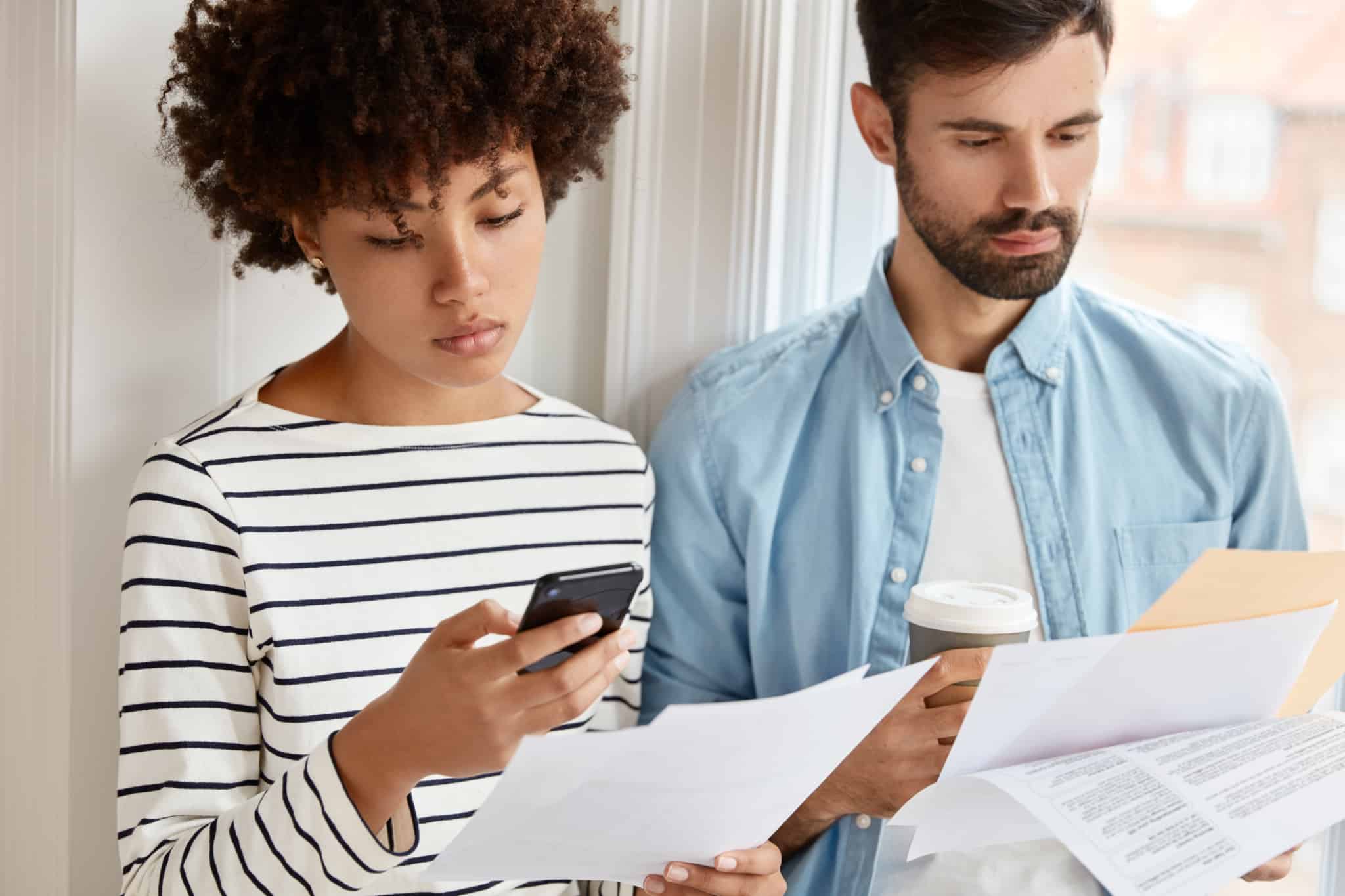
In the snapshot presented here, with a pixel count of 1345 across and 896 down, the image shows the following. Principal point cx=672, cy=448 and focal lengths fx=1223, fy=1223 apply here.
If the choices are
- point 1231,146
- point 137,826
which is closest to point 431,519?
point 137,826

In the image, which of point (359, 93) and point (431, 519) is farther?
point (431, 519)

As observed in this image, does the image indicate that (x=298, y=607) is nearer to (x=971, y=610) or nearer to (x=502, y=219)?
(x=502, y=219)

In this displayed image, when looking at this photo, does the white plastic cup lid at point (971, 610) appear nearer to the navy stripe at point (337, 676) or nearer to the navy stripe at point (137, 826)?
the navy stripe at point (337, 676)

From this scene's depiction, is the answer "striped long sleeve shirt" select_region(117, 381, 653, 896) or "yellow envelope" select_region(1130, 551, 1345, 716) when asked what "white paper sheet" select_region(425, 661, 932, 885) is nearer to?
"striped long sleeve shirt" select_region(117, 381, 653, 896)

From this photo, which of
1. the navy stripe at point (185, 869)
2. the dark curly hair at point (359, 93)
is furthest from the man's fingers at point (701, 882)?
the dark curly hair at point (359, 93)

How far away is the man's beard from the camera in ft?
3.92

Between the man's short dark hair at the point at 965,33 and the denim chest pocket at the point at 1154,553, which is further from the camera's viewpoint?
the denim chest pocket at the point at 1154,553

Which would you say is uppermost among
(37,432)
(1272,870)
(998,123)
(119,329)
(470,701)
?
(998,123)

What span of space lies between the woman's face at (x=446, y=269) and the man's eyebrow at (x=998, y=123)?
16.8 inches

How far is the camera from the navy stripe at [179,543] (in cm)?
100

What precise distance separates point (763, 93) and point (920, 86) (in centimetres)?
24

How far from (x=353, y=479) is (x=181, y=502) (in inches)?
6.0

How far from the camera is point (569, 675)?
2.61 ft

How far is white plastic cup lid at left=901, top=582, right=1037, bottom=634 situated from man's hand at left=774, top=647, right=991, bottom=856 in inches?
0.9
